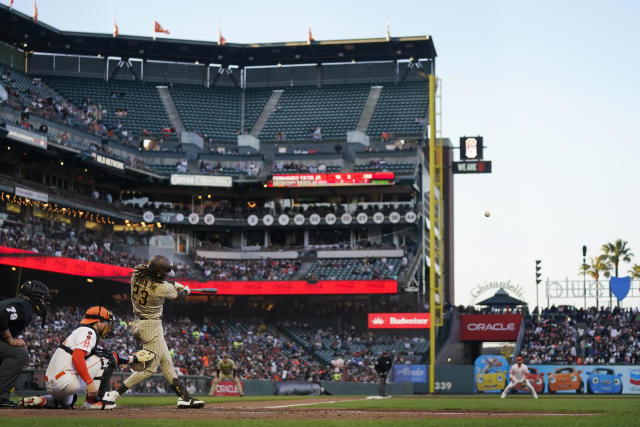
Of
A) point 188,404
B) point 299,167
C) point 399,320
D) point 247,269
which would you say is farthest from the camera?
point 299,167

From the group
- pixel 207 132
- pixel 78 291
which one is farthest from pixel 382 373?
pixel 207 132

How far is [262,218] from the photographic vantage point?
74188mm

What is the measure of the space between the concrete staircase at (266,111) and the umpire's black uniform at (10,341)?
224 feet

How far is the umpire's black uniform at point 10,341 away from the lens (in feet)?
43.6

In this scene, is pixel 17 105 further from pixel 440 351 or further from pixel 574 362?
pixel 574 362

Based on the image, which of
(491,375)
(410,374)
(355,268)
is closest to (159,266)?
(491,375)

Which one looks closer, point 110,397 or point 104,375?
point 110,397

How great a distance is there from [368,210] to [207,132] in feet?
59.2

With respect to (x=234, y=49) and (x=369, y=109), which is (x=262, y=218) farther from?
(x=234, y=49)

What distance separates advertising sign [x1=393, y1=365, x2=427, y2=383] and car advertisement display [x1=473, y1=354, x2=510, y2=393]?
339cm

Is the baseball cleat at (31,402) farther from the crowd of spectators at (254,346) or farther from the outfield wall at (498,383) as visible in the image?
the crowd of spectators at (254,346)

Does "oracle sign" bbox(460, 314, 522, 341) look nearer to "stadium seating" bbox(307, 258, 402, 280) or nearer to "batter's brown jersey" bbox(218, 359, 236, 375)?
"stadium seating" bbox(307, 258, 402, 280)

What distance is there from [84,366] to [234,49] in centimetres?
7291

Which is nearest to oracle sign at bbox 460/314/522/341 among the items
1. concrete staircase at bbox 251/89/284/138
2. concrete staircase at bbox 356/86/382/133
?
concrete staircase at bbox 356/86/382/133
